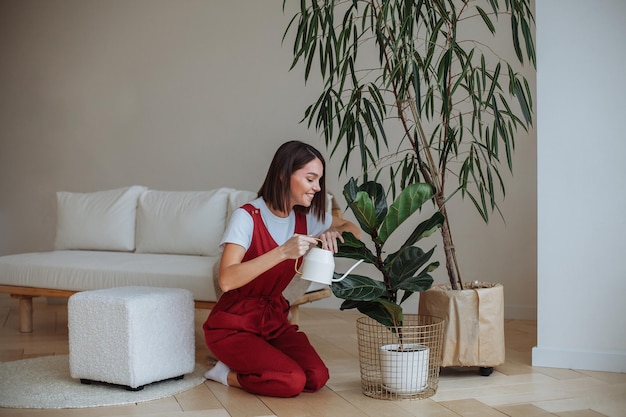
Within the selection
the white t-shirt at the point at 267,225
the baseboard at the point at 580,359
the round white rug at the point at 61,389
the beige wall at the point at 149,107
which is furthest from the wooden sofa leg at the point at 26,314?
the baseboard at the point at 580,359

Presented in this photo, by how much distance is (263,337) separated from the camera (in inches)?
123

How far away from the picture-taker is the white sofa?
155 inches

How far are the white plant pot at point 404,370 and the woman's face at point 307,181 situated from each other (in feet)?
2.11

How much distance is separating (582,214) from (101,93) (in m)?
4.13

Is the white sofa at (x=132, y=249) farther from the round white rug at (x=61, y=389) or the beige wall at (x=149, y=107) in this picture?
the beige wall at (x=149, y=107)

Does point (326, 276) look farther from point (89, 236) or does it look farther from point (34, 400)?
point (89, 236)

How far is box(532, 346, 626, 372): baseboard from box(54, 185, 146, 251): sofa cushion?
104 inches

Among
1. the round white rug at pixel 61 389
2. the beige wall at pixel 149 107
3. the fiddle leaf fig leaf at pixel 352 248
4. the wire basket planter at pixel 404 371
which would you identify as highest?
the beige wall at pixel 149 107

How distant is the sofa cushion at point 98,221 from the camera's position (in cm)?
487

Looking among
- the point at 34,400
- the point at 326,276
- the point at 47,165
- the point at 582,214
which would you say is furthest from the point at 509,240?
the point at 47,165

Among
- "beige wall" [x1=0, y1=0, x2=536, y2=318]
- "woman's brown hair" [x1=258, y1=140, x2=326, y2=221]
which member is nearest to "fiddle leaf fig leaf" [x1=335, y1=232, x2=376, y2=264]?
"woman's brown hair" [x1=258, y1=140, x2=326, y2=221]

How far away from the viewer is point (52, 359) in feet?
12.1

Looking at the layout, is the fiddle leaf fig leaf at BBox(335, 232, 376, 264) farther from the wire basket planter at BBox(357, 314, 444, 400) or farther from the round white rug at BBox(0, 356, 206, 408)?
the round white rug at BBox(0, 356, 206, 408)

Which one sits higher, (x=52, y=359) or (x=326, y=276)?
(x=326, y=276)
